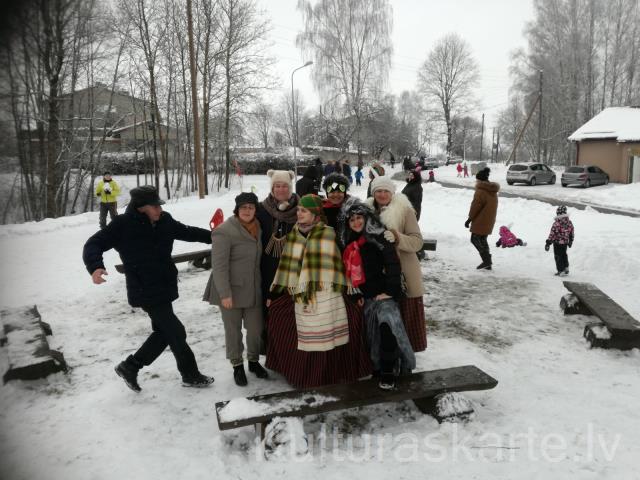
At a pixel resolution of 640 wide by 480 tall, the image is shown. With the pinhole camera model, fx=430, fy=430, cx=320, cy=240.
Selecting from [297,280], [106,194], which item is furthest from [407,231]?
[106,194]

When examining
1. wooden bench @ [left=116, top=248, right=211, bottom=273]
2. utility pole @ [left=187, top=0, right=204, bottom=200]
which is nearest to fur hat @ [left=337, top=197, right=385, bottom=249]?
wooden bench @ [left=116, top=248, right=211, bottom=273]

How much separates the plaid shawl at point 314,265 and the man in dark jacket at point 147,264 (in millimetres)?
1017

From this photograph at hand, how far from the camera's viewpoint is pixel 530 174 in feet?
85.3

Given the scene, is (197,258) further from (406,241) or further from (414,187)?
(406,241)

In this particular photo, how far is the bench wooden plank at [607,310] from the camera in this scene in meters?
4.22

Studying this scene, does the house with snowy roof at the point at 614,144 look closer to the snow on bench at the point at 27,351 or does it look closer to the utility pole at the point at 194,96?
the utility pole at the point at 194,96

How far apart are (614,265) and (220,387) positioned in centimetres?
680

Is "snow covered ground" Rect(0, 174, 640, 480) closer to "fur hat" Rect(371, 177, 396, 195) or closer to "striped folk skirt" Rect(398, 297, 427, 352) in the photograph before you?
"striped folk skirt" Rect(398, 297, 427, 352)

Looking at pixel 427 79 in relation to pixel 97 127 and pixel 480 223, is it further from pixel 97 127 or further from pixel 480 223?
pixel 480 223

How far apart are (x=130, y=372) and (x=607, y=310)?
485 cm

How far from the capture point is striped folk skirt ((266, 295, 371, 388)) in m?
3.43

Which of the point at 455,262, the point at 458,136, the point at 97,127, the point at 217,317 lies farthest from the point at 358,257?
the point at 458,136

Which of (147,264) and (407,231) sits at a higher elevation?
(407,231)

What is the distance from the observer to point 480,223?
7.16 meters
